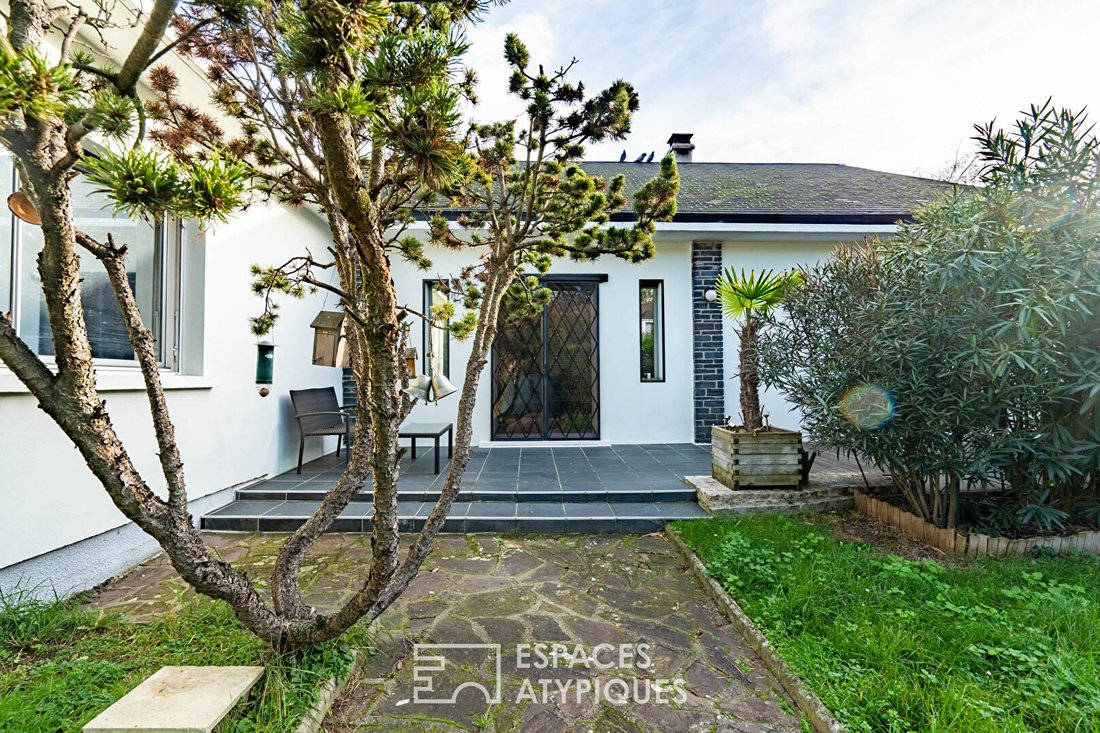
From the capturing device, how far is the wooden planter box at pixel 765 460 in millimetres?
3963

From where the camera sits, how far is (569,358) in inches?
257

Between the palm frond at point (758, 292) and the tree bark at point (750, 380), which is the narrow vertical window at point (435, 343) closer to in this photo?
the palm frond at point (758, 292)

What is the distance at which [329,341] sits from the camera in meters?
3.34

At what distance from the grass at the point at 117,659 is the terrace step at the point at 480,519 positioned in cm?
120

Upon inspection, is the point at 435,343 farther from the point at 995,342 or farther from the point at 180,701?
the point at 995,342

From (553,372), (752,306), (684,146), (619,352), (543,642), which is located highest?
(684,146)

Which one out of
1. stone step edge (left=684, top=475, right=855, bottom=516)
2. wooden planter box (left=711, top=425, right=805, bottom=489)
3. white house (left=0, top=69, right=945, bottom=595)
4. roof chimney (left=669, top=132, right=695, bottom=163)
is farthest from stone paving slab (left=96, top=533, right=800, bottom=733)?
roof chimney (left=669, top=132, right=695, bottom=163)

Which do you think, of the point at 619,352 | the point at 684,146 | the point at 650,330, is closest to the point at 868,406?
the point at 619,352

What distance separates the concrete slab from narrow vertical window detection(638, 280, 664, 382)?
5.64 meters

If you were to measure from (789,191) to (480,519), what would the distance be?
7.35 m

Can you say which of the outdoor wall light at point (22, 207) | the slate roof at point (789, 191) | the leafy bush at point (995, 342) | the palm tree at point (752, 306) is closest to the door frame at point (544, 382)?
the slate roof at point (789, 191)

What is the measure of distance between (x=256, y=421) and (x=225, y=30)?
11.9 ft

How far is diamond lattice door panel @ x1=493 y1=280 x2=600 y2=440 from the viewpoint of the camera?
6461mm

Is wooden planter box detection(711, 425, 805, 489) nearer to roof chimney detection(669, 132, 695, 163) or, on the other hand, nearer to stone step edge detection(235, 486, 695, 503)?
stone step edge detection(235, 486, 695, 503)
